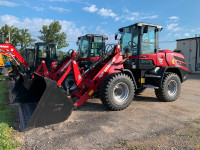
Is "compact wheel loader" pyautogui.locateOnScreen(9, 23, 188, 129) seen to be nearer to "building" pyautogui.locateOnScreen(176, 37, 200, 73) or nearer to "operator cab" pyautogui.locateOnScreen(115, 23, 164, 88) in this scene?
"operator cab" pyautogui.locateOnScreen(115, 23, 164, 88)

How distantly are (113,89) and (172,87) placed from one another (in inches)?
109

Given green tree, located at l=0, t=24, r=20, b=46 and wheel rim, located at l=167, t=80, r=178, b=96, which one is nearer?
wheel rim, located at l=167, t=80, r=178, b=96

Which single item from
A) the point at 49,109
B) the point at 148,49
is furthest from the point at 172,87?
the point at 49,109

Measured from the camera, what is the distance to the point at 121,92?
5332 mm

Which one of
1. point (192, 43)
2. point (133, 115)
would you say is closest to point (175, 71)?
point (133, 115)

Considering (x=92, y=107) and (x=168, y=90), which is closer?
(x=92, y=107)

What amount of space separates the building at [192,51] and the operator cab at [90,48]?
17.6 meters

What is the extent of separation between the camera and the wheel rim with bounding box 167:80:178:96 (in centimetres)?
643

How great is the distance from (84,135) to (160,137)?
1.50 metres

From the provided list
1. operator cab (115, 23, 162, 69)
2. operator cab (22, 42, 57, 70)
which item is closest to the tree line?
operator cab (22, 42, 57, 70)

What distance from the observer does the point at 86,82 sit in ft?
17.8

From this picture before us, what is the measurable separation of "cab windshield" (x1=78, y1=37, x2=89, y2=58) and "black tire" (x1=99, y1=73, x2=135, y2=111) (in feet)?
13.3

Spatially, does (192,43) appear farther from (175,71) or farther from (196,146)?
(196,146)

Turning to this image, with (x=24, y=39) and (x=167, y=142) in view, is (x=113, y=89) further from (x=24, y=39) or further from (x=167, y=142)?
(x=24, y=39)
